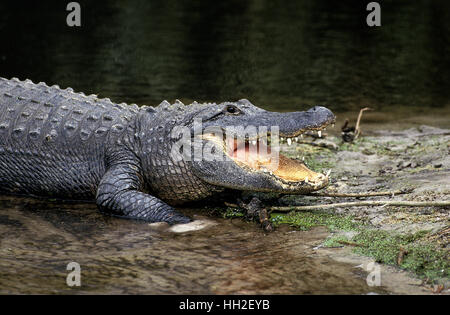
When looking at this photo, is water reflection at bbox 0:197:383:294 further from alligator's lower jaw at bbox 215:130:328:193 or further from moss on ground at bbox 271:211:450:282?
alligator's lower jaw at bbox 215:130:328:193

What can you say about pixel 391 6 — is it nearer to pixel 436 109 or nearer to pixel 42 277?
pixel 436 109

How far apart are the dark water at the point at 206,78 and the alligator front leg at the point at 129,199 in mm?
133

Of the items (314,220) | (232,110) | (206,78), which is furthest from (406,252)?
(206,78)

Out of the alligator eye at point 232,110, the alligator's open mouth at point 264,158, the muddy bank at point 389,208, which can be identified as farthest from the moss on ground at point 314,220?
the alligator eye at point 232,110

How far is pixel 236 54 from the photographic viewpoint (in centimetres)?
1370

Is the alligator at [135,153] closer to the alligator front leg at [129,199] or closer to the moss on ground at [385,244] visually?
the alligator front leg at [129,199]

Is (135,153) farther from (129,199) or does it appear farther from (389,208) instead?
(389,208)

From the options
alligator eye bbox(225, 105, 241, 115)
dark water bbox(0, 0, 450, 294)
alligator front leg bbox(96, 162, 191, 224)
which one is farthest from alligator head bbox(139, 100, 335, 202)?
dark water bbox(0, 0, 450, 294)

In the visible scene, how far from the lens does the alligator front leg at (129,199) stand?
5.40 meters

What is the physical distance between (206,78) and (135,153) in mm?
5848

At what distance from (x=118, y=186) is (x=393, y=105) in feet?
19.3

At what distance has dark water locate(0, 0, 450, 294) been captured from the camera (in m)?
4.25

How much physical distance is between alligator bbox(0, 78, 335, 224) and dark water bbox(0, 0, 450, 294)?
0.80 ft

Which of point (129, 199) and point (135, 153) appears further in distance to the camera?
point (135, 153)
